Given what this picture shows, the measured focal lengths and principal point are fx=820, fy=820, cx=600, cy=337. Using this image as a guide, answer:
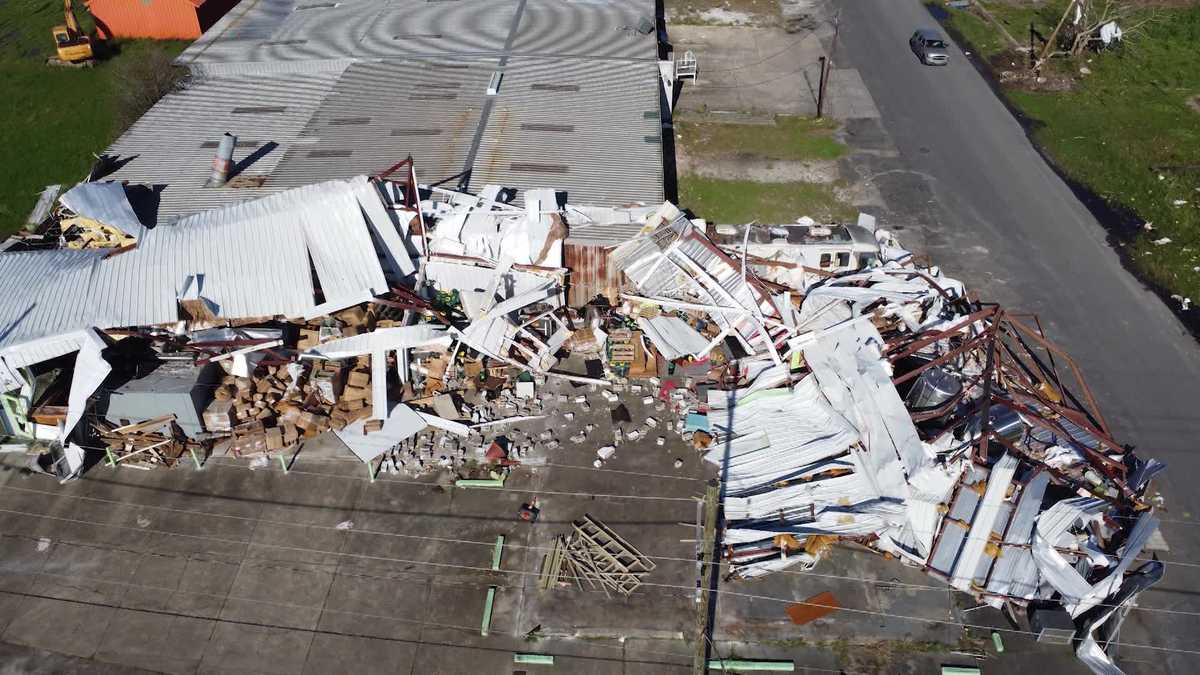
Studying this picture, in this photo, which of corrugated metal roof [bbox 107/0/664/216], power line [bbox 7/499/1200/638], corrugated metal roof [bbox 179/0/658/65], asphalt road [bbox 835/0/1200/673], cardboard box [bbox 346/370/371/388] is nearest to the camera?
power line [bbox 7/499/1200/638]

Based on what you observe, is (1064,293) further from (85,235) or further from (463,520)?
(85,235)

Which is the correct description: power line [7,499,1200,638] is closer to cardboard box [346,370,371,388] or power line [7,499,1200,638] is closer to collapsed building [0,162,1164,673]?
collapsed building [0,162,1164,673]

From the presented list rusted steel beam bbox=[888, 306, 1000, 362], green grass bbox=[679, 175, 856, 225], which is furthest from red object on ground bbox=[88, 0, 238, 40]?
rusted steel beam bbox=[888, 306, 1000, 362]

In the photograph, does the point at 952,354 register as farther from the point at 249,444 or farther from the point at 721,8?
the point at 721,8

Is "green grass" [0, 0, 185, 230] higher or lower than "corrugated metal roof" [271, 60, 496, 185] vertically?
lower

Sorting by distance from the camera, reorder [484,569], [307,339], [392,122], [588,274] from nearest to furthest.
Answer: [484,569], [307,339], [588,274], [392,122]

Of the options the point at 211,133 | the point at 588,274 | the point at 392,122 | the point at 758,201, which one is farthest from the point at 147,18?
the point at 758,201
